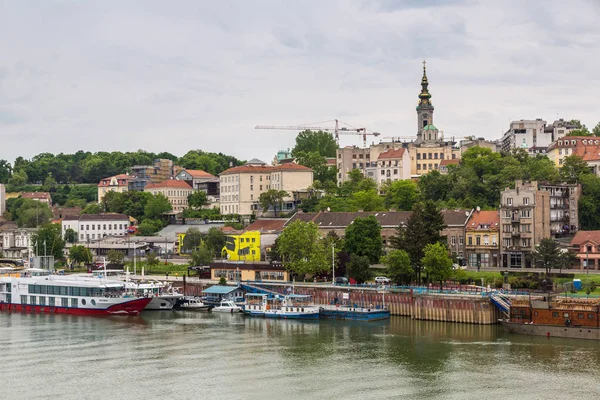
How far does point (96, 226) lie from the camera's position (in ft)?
438

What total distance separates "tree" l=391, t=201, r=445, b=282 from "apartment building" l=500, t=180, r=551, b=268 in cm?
Answer: 812

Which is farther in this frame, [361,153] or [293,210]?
[361,153]

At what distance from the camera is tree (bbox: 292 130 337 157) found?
6531 inches

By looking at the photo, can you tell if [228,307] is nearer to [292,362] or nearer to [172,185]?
[292,362]

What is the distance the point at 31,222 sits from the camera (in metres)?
148

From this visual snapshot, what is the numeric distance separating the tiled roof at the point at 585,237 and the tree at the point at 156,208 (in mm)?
68991

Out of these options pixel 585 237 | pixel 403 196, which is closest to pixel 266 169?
pixel 403 196

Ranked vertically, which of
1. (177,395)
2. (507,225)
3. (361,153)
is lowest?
(177,395)

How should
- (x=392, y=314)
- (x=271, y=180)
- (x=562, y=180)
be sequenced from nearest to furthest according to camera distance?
(x=392, y=314), (x=562, y=180), (x=271, y=180)

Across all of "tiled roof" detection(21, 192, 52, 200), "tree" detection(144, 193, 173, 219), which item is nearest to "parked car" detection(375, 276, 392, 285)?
"tree" detection(144, 193, 173, 219)

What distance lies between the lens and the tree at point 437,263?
248 ft

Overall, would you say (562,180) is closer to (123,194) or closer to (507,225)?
(507,225)

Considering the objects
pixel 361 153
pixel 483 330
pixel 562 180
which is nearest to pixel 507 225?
pixel 562 180

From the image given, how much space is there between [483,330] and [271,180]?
6883 cm
